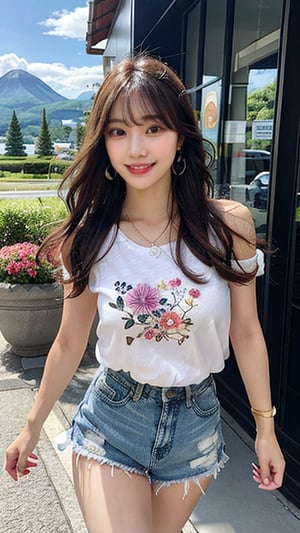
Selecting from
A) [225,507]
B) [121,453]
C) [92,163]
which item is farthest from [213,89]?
[121,453]

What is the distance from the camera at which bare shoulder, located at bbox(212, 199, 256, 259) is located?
1.41 meters

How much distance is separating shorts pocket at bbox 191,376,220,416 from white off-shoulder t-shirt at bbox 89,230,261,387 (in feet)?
0.14

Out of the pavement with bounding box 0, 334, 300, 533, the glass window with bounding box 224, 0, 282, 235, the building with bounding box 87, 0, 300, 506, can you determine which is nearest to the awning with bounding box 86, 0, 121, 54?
the building with bounding box 87, 0, 300, 506

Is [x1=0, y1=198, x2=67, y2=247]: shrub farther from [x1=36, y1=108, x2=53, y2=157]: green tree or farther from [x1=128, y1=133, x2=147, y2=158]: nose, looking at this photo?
[x1=36, y1=108, x2=53, y2=157]: green tree

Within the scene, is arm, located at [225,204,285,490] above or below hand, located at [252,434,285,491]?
above

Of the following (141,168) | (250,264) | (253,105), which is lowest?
(250,264)

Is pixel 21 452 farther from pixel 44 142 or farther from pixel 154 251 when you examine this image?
pixel 44 142

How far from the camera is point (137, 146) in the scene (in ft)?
4.38

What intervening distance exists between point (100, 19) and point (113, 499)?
6644 mm

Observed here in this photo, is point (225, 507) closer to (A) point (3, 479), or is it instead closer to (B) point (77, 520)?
(B) point (77, 520)

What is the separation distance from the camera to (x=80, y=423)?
1449mm

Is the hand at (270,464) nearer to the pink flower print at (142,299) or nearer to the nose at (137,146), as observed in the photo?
the pink flower print at (142,299)

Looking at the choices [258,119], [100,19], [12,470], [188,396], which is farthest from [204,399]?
[100,19]

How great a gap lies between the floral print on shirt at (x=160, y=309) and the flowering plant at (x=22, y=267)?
2739 millimetres
